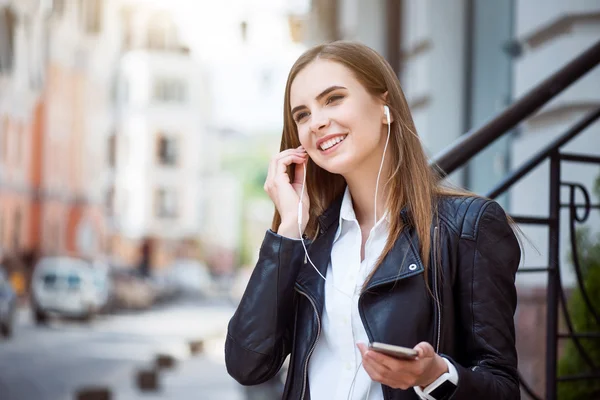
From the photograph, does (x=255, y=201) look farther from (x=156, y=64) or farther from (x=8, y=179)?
(x=8, y=179)

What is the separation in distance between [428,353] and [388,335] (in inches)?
8.1

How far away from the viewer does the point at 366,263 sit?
Answer: 1803 mm

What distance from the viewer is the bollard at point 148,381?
1211 centimetres

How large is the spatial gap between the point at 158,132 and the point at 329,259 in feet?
150

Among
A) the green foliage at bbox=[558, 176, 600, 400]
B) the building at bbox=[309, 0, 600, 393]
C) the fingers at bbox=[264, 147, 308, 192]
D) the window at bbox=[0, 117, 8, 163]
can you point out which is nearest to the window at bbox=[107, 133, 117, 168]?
the window at bbox=[0, 117, 8, 163]

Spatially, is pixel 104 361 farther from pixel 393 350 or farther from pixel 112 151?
pixel 112 151

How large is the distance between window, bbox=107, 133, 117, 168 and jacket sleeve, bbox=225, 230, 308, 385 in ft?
132

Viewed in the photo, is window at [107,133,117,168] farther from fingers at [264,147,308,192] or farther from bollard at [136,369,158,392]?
fingers at [264,147,308,192]

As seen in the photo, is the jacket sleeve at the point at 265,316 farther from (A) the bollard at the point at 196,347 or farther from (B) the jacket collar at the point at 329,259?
(A) the bollard at the point at 196,347

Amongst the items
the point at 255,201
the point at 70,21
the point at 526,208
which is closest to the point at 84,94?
the point at 70,21

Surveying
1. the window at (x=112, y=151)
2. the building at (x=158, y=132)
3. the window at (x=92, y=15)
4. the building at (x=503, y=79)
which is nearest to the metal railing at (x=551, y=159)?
the building at (x=503, y=79)

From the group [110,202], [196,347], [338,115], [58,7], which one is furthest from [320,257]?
[110,202]

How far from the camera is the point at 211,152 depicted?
51.0m

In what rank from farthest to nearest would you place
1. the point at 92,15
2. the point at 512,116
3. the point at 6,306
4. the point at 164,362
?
the point at 92,15 → the point at 6,306 → the point at 164,362 → the point at 512,116
